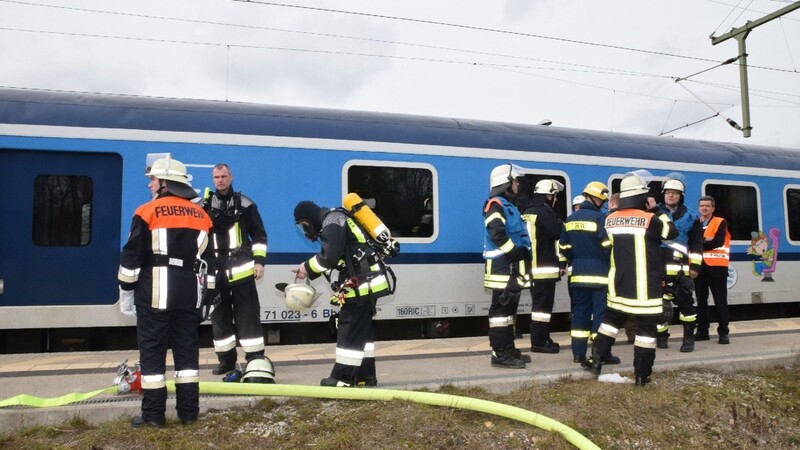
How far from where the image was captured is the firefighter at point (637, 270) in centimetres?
492

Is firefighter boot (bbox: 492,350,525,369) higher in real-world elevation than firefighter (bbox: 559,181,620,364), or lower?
lower

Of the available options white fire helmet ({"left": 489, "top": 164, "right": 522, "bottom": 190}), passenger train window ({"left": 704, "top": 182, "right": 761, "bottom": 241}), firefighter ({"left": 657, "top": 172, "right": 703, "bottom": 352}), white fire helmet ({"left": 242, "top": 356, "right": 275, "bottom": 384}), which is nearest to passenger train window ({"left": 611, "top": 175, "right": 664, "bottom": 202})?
passenger train window ({"left": 704, "top": 182, "right": 761, "bottom": 241})

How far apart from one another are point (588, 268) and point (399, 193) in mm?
→ 2685

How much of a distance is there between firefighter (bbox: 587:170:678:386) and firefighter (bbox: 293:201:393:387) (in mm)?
1994

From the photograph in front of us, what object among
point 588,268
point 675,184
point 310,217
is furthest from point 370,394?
point 675,184

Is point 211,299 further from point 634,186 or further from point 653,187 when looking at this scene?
point 653,187

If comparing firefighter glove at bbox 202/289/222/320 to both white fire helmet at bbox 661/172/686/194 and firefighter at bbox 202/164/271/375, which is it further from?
white fire helmet at bbox 661/172/686/194

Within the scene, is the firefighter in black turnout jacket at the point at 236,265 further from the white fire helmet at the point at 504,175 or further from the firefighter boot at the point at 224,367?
the white fire helmet at the point at 504,175

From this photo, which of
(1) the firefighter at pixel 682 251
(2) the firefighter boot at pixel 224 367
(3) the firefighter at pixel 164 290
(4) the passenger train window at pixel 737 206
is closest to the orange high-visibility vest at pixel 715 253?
(1) the firefighter at pixel 682 251

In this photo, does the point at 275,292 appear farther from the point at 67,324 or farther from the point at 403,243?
the point at 67,324

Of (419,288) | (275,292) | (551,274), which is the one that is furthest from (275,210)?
(551,274)

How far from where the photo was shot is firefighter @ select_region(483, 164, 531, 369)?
18.0ft

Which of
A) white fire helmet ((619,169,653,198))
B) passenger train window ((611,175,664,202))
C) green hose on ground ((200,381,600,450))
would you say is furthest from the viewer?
passenger train window ((611,175,664,202))

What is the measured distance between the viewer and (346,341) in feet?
15.4
